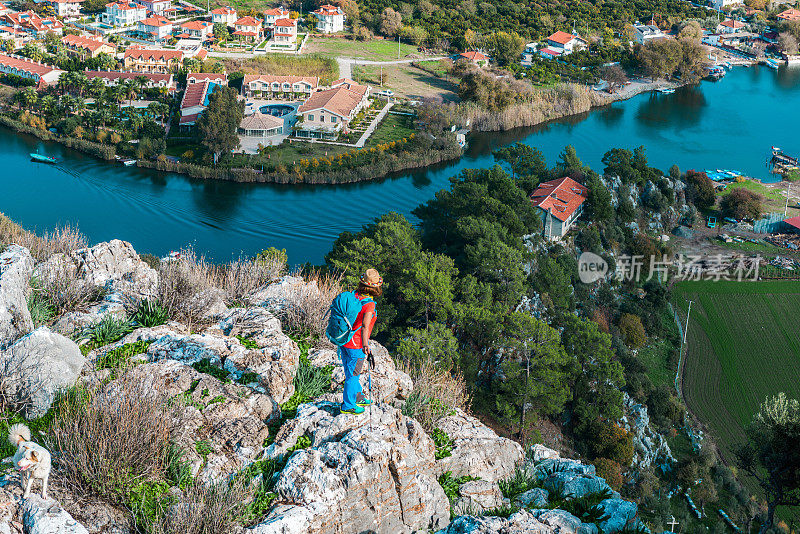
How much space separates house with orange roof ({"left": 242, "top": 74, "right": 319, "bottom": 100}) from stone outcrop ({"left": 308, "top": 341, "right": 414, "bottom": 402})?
2096 inches

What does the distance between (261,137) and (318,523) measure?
4859 centimetres

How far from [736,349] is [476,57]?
52.2 m

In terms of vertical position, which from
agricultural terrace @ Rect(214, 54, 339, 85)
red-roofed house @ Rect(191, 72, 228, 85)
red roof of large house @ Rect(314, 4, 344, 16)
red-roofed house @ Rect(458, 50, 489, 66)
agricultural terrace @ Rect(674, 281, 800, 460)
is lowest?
agricultural terrace @ Rect(674, 281, 800, 460)

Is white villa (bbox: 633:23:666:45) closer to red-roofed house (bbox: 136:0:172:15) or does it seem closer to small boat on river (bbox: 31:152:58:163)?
red-roofed house (bbox: 136:0:172:15)

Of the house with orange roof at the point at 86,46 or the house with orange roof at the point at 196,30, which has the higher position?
the house with orange roof at the point at 196,30

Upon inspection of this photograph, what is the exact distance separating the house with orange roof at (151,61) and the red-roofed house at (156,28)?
11.6 m

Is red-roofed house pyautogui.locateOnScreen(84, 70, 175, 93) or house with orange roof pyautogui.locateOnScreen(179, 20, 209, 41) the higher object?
house with orange roof pyautogui.locateOnScreen(179, 20, 209, 41)

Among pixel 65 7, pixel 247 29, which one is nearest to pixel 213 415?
pixel 247 29

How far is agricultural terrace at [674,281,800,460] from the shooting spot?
95.4 ft

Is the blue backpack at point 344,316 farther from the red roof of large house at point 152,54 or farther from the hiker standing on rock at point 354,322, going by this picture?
the red roof of large house at point 152,54

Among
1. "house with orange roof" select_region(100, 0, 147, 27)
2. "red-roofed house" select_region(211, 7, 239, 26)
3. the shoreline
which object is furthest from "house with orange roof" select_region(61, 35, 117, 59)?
"red-roofed house" select_region(211, 7, 239, 26)

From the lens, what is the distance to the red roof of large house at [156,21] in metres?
81.9

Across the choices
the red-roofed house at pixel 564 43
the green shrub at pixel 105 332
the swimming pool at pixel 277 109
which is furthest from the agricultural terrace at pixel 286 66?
the green shrub at pixel 105 332

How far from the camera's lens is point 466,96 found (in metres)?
66.2
